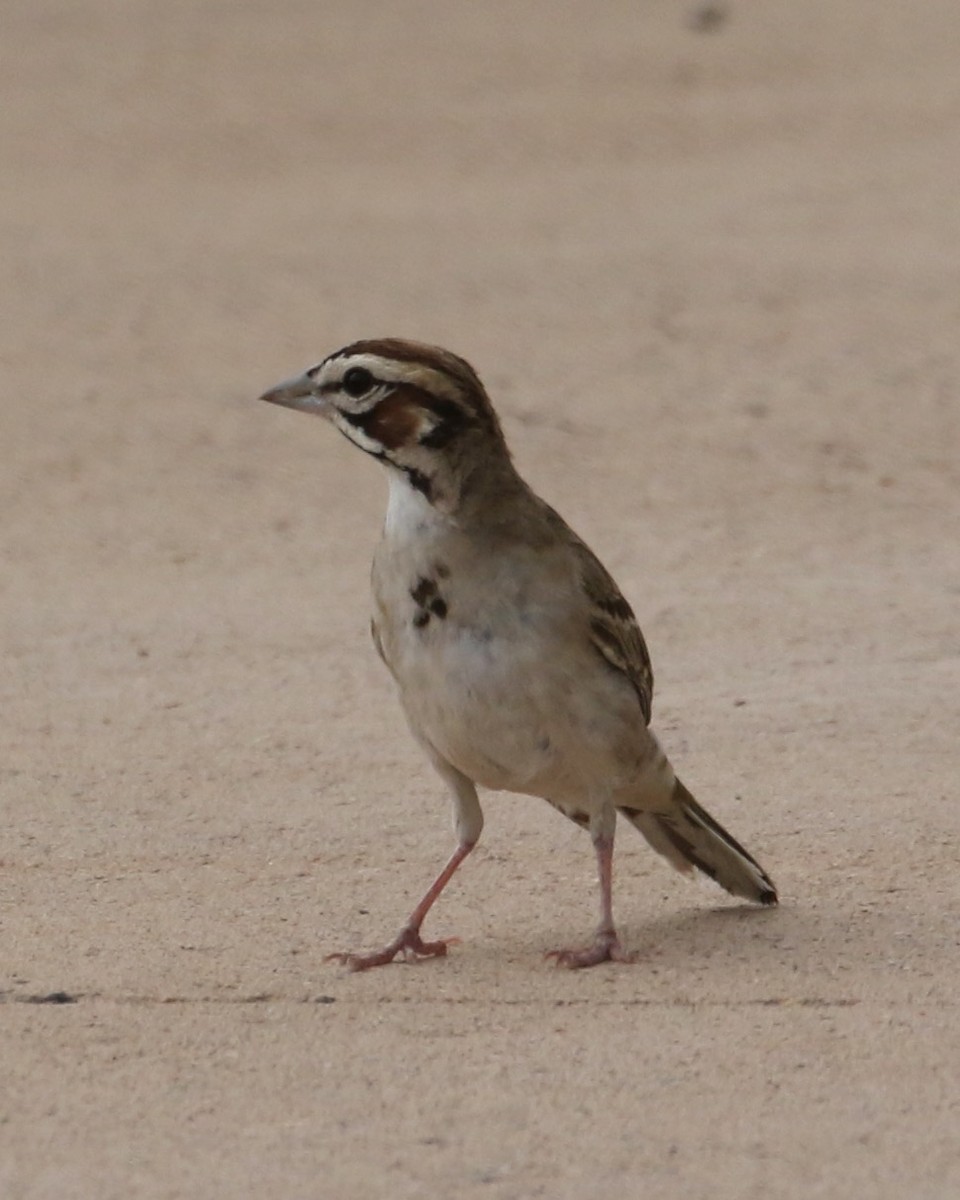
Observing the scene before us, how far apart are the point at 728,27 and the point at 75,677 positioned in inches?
472

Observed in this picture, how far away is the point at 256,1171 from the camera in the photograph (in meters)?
5.08

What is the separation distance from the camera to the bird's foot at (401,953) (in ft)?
21.1

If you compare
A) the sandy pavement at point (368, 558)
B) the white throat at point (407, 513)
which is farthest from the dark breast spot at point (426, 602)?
the sandy pavement at point (368, 558)

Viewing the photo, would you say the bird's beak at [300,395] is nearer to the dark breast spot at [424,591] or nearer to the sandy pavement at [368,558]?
the dark breast spot at [424,591]

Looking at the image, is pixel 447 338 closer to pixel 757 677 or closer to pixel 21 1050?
pixel 757 677

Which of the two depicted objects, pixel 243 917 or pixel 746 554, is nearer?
pixel 243 917

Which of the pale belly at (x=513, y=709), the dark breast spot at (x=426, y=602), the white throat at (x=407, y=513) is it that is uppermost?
the white throat at (x=407, y=513)

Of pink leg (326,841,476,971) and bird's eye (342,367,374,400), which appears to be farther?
pink leg (326,841,476,971)

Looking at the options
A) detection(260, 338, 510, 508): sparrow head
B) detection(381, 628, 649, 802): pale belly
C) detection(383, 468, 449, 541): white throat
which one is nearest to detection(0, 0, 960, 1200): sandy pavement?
detection(381, 628, 649, 802): pale belly

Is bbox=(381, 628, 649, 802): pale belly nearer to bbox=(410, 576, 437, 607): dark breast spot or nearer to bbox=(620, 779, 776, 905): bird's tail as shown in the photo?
bbox=(410, 576, 437, 607): dark breast spot

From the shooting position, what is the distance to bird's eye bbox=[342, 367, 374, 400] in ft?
20.3

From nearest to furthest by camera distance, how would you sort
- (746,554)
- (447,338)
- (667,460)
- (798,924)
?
(798,924)
(746,554)
(667,460)
(447,338)

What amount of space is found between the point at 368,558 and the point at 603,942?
4.97 metres

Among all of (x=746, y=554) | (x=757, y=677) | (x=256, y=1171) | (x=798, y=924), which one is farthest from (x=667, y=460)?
(x=256, y=1171)
